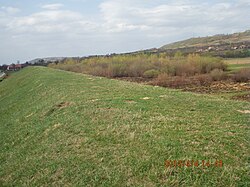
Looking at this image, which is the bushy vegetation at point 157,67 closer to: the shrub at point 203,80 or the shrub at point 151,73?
the shrub at point 151,73

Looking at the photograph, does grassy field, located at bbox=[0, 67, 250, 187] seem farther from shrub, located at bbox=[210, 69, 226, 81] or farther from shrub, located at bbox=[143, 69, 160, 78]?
shrub, located at bbox=[143, 69, 160, 78]

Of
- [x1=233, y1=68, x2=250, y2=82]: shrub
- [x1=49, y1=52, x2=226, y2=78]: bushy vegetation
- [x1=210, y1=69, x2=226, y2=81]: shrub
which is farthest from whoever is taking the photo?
[x1=49, y1=52, x2=226, y2=78]: bushy vegetation

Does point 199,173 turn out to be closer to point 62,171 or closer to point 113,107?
point 62,171

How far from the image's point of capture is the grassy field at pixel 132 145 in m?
4.48

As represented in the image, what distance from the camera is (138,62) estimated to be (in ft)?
211

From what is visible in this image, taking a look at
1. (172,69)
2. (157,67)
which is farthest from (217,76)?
(157,67)

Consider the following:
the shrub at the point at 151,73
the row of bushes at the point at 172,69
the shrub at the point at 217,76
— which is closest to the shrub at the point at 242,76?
the row of bushes at the point at 172,69

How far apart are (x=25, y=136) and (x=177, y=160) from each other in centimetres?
579

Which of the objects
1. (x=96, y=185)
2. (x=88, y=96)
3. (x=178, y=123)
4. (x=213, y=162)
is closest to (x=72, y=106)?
(x=88, y=96)

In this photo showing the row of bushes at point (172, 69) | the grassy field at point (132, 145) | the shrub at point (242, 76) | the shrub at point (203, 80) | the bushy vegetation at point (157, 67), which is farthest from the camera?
the bushy vegetation at point (157, 67)

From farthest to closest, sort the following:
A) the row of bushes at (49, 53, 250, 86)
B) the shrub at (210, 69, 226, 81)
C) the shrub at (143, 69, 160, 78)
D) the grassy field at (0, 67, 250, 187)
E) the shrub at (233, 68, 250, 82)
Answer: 1. the shrub at (143, 69, 160, 78)
2. the shrub at (210, 69, 226, 81)
3. the row of bushes at (49, 53, 250, 86)
4. the shrub at (233, 68, 250, 82)
5. the grassy field at (0, 67, 250, 187)

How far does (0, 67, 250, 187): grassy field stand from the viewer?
448 cm

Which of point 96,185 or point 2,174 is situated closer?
point 96,185
